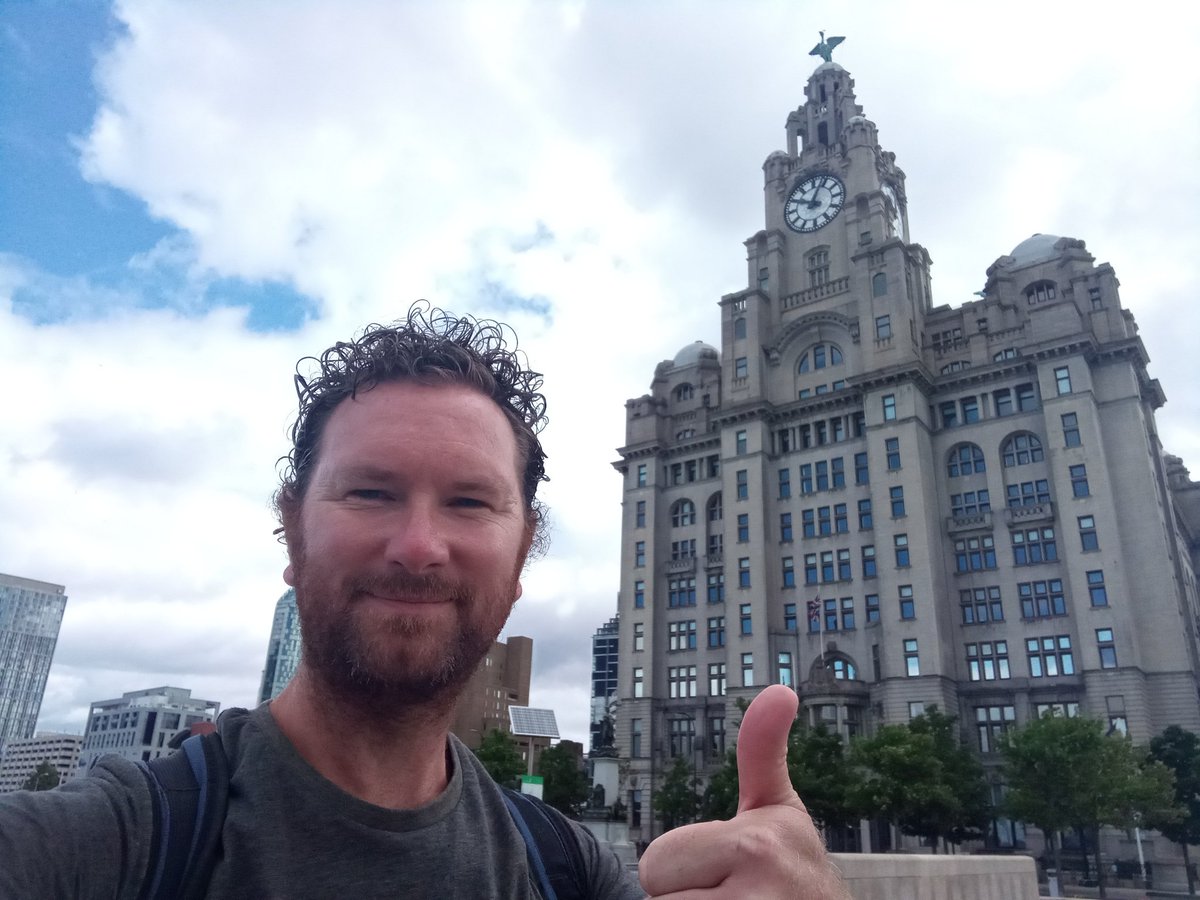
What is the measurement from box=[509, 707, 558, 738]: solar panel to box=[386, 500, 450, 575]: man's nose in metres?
47.0

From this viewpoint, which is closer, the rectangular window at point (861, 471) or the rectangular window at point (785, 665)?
the rectangular window at point (785, 665)

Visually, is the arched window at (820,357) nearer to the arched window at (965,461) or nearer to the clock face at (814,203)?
the arched window at (965,461)

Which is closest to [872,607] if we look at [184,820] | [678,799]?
[678,799]

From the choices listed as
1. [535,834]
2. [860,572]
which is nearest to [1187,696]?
[860,572]

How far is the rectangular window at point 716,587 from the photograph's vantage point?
5562 cm

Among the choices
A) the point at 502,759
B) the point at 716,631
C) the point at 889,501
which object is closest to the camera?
the point at 502,759

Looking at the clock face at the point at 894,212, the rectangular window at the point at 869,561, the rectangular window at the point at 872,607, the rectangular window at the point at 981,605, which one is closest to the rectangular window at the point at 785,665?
the rectangular window at the point at 872,607

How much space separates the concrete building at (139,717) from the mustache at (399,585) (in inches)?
4315

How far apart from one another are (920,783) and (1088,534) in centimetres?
1938

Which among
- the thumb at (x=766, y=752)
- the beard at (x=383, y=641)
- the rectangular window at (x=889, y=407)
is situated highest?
the rectangular window at (x=889, y=407)

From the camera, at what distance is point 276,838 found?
69.9 inches

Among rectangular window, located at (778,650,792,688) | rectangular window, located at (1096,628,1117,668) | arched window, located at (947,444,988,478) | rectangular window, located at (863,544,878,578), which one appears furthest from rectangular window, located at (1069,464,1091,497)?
rectangular window, located at (778,650,792,688)

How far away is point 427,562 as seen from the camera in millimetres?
2008

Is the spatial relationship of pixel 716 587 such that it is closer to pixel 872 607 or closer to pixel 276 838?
pixel 872 607
